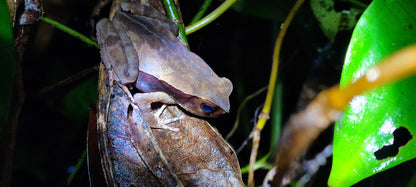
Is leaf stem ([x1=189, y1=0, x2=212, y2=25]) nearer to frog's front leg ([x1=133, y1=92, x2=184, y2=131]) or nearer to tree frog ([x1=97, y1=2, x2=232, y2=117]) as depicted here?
tree frog ([x1=97, y1=2, x2=232, y2=117])

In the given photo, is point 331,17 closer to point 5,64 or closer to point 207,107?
point 207,107

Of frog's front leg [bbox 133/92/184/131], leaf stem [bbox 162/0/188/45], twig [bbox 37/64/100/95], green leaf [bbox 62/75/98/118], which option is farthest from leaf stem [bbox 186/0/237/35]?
green leaf [bbox 62/75/98/118]

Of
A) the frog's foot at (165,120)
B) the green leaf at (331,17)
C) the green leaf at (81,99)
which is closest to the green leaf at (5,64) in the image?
the frog's foot at (165,120)

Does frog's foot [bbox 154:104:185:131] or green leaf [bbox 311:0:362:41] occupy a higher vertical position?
green leaf [bbox 311:0:362:41]

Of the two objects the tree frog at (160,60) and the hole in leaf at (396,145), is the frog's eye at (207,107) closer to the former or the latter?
the tree frog at (160,60)

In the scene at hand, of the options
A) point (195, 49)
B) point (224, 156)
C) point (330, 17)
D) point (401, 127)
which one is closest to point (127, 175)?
point (224, 156)

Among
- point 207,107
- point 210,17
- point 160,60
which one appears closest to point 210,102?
point 207,107

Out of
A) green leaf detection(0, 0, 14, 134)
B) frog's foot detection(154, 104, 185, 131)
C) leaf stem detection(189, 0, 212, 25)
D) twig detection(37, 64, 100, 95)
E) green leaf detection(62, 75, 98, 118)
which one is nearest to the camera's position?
green leaf detection(0, 0, 14, 134)
